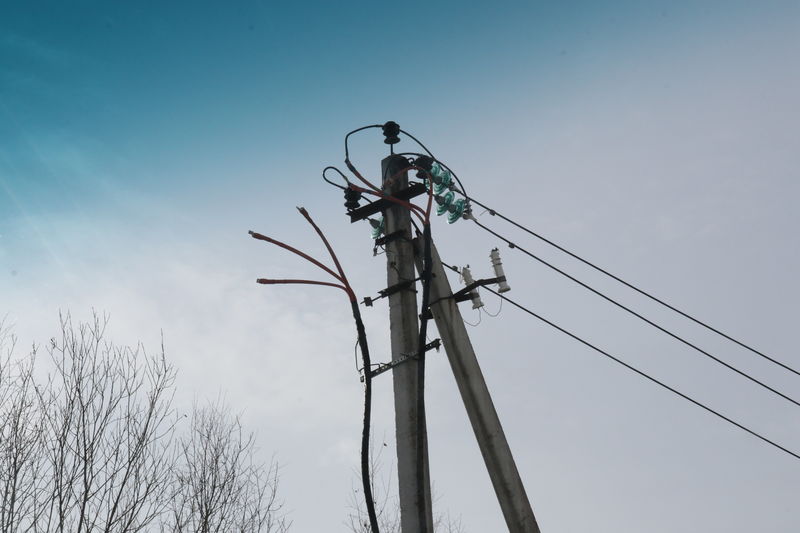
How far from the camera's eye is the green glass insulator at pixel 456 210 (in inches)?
297

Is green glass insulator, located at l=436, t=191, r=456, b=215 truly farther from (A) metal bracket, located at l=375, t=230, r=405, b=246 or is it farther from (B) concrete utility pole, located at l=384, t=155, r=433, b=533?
(A) metal bracket, located at l=375, t=230, r=405, b=246

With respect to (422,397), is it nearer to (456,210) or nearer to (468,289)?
(468,289)

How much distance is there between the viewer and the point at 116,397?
452 inches

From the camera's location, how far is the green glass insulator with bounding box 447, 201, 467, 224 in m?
7.55

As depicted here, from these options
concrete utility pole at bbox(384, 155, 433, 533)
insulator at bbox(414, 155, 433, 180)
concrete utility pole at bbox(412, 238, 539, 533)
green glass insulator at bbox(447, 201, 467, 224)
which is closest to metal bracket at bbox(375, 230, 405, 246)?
concrete utility pole at bbox(384, 155, 433, 533)

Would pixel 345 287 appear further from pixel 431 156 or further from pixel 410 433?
pixel 431 156

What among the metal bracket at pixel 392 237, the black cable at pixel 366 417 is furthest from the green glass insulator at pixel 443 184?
the black cable at pixel 366 417

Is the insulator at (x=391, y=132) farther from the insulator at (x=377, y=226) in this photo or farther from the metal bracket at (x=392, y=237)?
the metal bracket at (x=392, y=237)

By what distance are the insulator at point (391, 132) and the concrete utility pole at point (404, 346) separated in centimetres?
30

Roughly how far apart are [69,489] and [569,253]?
8.72m

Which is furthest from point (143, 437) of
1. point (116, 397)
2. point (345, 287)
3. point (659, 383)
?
point (659, 383)

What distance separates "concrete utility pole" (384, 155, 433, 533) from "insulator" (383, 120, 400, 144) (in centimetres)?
30

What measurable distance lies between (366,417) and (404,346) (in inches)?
27.9

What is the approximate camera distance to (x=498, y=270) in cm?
688
